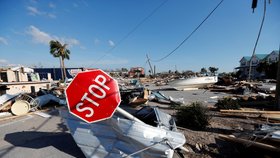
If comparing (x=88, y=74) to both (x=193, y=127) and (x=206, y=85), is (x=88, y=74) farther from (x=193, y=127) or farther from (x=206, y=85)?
(x=206, y=85)

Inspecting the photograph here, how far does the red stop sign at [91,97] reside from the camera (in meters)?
1.91

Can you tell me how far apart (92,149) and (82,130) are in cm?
47

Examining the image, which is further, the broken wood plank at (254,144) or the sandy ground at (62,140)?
the sandy ground at (62,140)

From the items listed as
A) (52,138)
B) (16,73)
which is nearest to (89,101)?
(52,138)

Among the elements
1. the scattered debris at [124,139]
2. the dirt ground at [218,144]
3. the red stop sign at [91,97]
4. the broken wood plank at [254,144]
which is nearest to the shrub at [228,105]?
the dirt ground at [218,144]

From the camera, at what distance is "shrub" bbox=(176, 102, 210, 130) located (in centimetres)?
516

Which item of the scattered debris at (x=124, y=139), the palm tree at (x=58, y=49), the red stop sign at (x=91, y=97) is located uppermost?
the palm tree at (x=58, y=49)

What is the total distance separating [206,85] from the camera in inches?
763

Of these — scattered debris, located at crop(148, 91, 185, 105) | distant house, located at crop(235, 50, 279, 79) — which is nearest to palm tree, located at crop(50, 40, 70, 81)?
scattered debris, located at crop(148, 91, 185, 105)

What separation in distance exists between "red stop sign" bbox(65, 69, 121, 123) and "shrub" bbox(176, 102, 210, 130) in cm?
412

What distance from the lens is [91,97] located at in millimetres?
1941

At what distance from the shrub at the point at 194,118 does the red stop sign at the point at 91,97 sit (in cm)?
412

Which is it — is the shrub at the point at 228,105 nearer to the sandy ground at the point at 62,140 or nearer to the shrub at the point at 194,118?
the sandy ground at the point at 62,140

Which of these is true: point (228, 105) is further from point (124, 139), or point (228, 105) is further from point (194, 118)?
point (124, 139)
